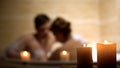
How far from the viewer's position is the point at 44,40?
2.62m

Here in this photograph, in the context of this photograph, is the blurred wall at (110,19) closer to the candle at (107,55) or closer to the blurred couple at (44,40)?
the blurred couple at (44,40)

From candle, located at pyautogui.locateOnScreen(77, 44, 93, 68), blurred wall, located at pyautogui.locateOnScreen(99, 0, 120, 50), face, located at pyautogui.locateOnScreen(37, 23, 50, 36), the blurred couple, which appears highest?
blurred wall, located at pyautogui.locateOnScreen(99, 0, 120, 50)

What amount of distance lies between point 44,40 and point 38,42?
0.12 meters

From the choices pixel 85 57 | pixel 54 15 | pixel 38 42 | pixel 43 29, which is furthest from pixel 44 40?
pixel 85 57

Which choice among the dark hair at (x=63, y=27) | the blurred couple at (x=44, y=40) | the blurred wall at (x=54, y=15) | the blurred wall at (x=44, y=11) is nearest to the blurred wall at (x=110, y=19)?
the blurred wall at (x=54, y=15)

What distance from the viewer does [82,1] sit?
137 inches

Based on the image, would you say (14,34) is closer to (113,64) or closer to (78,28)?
(78,28)

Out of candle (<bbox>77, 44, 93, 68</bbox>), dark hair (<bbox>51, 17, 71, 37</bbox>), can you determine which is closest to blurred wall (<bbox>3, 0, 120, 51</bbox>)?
dark hair (<bbox>51, 17, 71, 37</bbox>)

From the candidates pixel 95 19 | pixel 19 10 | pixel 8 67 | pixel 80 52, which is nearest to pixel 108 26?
pixel 95 19

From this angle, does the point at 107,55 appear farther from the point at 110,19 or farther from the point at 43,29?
the point at 110,19

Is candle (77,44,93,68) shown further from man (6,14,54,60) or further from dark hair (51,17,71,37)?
man (6,14,54,60)

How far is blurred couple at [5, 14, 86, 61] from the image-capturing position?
1.82 meters

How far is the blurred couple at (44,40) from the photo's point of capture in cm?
182

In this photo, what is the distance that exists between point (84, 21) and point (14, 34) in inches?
36.7
